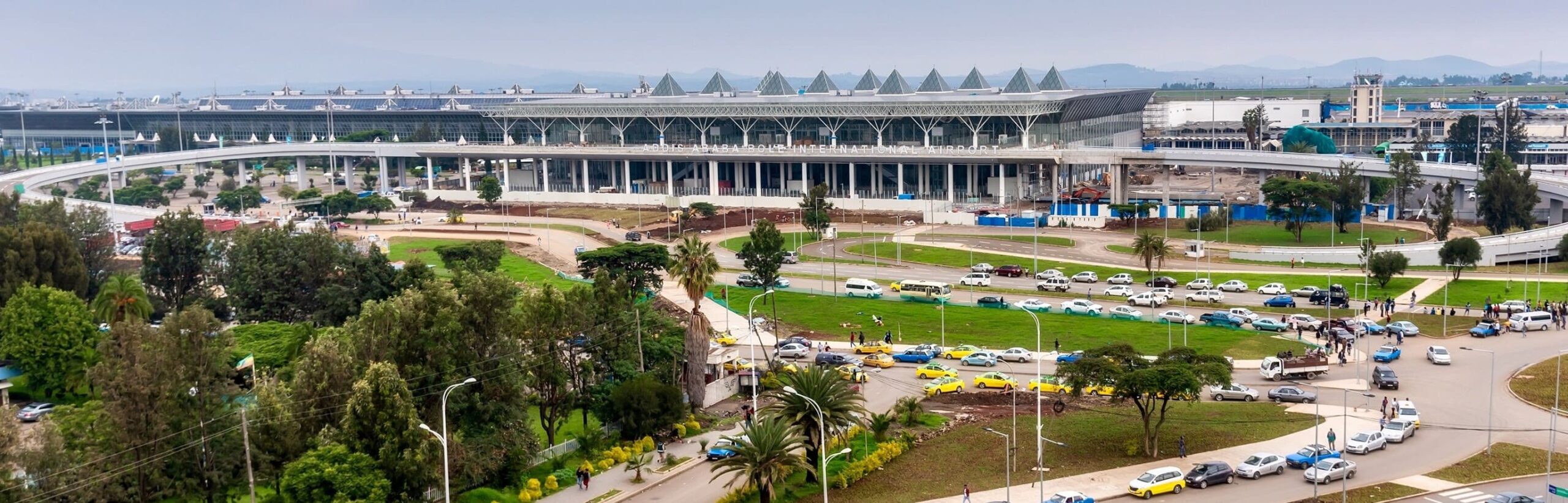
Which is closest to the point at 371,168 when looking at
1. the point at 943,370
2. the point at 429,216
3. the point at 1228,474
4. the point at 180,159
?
the point at 180,159

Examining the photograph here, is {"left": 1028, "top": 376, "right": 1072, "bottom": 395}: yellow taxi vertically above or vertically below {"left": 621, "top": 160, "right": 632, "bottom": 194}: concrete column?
below

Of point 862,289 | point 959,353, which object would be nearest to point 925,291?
point 862,289

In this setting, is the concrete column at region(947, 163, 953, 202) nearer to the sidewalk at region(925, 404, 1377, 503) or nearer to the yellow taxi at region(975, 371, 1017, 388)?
the yellow taxi at region(975, 371, 1017, 388)

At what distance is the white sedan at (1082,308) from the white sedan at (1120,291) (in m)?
3.41

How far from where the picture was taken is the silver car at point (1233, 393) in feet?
182

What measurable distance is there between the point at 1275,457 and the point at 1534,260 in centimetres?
5094

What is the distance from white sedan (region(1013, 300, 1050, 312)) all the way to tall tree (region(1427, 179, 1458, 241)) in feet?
103

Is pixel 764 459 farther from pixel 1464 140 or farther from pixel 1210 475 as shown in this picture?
pixel 1464 140

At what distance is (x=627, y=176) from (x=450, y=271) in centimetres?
5933

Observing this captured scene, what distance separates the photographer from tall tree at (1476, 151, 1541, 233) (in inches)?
3713

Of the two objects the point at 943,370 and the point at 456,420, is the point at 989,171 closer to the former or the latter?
the point at 943,370

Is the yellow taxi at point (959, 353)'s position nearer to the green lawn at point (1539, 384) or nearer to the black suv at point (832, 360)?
the black suv at point (832, 360)

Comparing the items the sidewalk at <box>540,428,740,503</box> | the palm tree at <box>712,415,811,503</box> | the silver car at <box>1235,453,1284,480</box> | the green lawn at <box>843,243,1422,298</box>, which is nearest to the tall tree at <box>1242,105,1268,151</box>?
the green lawn at <box>843,243,1422,298</box>

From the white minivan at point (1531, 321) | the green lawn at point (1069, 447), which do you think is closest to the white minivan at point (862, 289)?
the green lawn at point (1069, 447)
